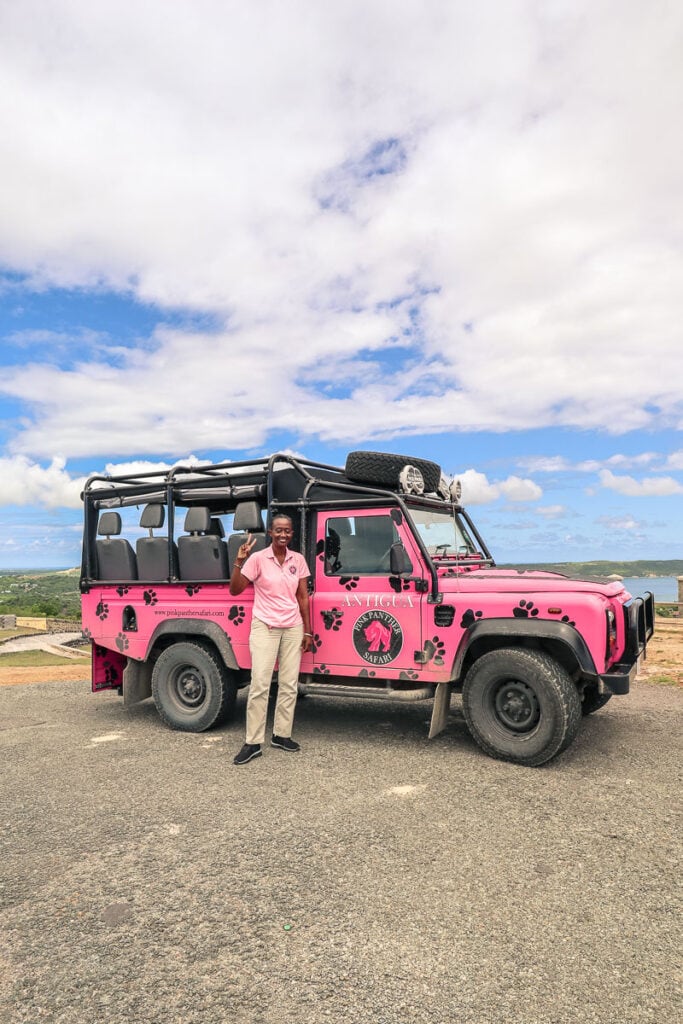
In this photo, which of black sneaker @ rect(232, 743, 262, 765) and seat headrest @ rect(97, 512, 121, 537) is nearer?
black sneaker @ rect(232, 743, 262, 765)

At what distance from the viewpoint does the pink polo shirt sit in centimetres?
591

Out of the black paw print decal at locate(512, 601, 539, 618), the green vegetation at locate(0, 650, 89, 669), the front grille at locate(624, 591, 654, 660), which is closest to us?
the black paw print decal at locate(512, 601, 539, 618)

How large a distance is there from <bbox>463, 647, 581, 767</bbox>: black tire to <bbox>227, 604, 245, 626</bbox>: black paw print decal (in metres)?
2.32

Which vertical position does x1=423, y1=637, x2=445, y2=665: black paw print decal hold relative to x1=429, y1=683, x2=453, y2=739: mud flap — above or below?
above

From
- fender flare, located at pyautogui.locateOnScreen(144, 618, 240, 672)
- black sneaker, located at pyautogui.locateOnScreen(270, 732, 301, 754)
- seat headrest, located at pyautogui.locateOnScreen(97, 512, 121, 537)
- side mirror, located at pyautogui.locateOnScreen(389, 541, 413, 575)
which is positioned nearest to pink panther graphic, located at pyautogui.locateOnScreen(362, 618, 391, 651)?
side mirror, located at pyautogui.locateOnScreen(389, 541, 413, 575)

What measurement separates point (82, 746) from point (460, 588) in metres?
4.01

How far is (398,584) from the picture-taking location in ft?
19.7

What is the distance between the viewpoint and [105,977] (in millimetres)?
2838

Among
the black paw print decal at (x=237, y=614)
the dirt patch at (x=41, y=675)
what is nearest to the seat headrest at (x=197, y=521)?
the black paw print decal at (x=237, y=614)

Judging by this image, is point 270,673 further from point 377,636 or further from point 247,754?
point 377,636

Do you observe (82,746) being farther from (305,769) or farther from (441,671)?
(441,671)

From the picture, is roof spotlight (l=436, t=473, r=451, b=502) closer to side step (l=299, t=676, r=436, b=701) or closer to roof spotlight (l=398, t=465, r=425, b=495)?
roof spotlight (l=398, t=465, r=425, b=495)

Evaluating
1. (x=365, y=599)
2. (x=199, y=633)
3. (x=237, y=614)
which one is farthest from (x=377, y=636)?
(x=199, y=633)

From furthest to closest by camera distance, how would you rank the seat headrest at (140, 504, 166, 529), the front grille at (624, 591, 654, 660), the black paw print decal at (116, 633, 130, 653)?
the black paw print decal at (116, 633, 130, 653) → the seat headrest at (140, 504, 166, 529) → the front grille at (624, 591, 654, 660)
